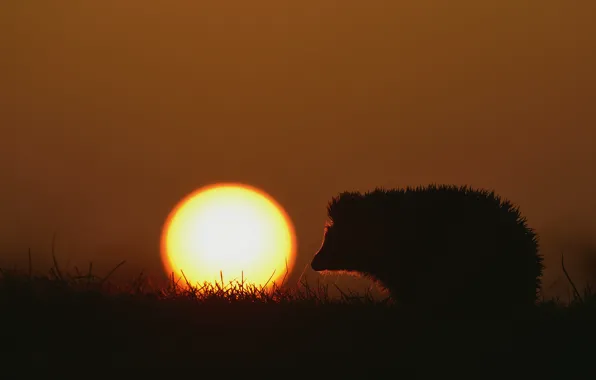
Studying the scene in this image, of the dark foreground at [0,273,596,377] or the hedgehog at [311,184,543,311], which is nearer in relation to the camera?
the dark foreground at [0,273,596,377]

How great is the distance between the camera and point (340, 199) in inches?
369

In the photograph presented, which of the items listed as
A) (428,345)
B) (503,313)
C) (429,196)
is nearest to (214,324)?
(428,345)

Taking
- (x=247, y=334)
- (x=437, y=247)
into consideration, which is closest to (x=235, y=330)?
(x=247, y=334)

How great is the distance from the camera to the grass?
5.08m

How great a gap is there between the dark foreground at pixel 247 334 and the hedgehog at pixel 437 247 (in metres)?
0.85

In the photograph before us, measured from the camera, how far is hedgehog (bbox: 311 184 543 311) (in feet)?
25.3

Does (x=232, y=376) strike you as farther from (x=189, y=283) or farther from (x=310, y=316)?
(x=189, y=283)

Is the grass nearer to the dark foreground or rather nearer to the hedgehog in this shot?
the dark foreground

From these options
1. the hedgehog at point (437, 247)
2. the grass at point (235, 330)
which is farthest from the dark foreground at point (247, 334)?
the hedgehog at point (437, 247)

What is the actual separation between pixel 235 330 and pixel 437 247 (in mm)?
3373

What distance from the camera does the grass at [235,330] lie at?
5.08m

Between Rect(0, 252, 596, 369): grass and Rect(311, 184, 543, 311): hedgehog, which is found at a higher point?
Rect(311, 184, 543, 311): hedgehog

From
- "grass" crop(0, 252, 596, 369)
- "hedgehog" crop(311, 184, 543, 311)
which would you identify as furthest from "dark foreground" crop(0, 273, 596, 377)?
"hedgehog" crop(311, 184, 543, 311)

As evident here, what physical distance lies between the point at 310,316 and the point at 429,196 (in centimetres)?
301
